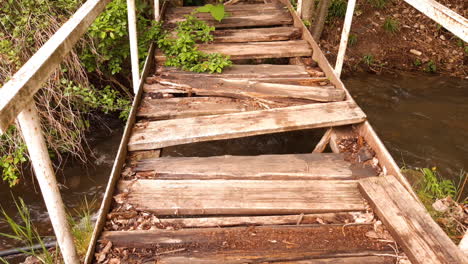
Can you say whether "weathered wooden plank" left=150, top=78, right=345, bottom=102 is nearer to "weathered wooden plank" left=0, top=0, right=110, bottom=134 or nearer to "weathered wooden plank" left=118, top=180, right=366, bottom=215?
"weathered wooden plank" left=118, top=180, right=366, bottom=215

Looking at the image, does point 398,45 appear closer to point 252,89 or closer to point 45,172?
point 252,89

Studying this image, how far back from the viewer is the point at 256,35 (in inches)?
192

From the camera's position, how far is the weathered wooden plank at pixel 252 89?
3.55 metres

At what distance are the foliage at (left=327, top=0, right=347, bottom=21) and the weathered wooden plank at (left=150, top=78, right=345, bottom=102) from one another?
454cm

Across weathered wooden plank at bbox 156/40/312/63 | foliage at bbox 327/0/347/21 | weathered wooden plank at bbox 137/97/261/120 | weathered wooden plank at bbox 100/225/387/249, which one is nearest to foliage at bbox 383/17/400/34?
foliage at bbox 327/0/347/21

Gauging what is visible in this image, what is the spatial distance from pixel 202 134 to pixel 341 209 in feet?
4.07

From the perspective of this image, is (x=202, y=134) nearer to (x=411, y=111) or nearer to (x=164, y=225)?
(x=164, y=225)

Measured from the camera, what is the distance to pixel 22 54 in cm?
377

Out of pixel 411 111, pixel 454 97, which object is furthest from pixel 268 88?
pixel 454 97

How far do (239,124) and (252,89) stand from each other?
0.65m

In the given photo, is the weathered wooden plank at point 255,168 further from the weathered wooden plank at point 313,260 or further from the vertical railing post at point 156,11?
the vertical railing post at point 156,11

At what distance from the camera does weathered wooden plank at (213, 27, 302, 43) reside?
4766 millimetres

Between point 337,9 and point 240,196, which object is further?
point 337,9

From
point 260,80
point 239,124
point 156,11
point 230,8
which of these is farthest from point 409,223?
point 230,8
